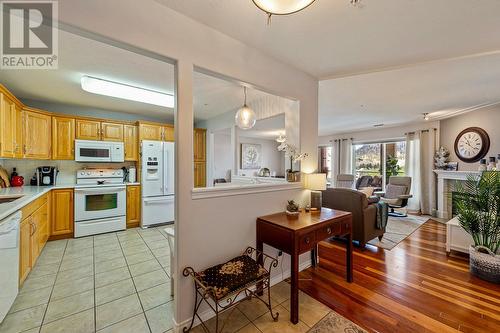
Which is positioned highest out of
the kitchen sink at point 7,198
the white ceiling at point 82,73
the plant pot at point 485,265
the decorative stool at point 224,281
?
the white ceiling at point 82,73

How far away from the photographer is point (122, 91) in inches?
116

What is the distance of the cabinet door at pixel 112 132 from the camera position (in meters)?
4.05

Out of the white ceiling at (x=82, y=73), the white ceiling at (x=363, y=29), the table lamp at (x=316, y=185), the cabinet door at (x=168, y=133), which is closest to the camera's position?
the white ceiling at (x=363, y=29)

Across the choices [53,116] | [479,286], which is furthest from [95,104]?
[479,286]

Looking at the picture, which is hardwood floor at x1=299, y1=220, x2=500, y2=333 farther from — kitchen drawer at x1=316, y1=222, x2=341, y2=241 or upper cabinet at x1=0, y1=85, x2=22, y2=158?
upper cabinet at x1=0, y1=85, x2=22, y2=158

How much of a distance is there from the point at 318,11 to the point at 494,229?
10.1 feet

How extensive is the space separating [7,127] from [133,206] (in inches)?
87.3

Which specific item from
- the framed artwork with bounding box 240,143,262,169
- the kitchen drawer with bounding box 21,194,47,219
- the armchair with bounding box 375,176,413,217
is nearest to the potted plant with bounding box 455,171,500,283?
the armchair with bounding box 375,176,413,217

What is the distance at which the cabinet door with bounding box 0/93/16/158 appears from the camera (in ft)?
8.11

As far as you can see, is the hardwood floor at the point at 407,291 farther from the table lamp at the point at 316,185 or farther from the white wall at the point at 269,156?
the white wall at the point at 269,156

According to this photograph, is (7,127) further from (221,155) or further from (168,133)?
(221,155)

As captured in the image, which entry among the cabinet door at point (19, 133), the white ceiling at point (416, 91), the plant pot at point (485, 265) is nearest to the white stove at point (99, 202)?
the cabinet door at point (19, 133)

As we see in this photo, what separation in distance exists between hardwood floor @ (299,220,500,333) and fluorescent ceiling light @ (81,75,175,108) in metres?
3.21

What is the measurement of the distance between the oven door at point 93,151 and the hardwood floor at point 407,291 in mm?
4209
